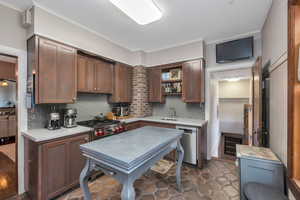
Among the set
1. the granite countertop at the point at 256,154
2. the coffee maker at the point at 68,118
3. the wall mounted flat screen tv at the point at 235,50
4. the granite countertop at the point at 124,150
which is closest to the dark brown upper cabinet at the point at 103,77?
the coffee maker at the point at 68,118

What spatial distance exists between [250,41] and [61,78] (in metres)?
3.75

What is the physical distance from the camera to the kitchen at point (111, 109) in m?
1.71

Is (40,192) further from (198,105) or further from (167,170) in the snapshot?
(198,105)

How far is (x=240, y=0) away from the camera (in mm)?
1842

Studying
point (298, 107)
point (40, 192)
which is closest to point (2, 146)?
point (40, 192)

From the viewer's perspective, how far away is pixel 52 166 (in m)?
1.82

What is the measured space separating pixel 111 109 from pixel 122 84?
2.49 ft

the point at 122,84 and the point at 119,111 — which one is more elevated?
the point at 122,84

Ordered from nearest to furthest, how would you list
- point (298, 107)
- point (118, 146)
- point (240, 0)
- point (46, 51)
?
point (298, 107), point (118, 146), point (240, 0), point (46, 51)

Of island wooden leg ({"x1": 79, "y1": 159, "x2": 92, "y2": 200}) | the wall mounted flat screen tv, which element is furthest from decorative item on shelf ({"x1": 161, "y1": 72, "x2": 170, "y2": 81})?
island wooden leg ({"x1": 79, "y1": 159, "x2": 92, "y2": 200})

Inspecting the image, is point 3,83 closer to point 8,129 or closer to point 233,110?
point 8,129

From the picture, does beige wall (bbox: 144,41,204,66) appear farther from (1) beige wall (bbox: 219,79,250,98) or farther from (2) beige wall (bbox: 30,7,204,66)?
(1) beige wall (bbox: 219,79,250,98)

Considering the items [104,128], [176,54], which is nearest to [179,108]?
[176,54]

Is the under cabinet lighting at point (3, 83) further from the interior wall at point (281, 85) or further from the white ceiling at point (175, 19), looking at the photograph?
the interior wall at point (281, 85)
